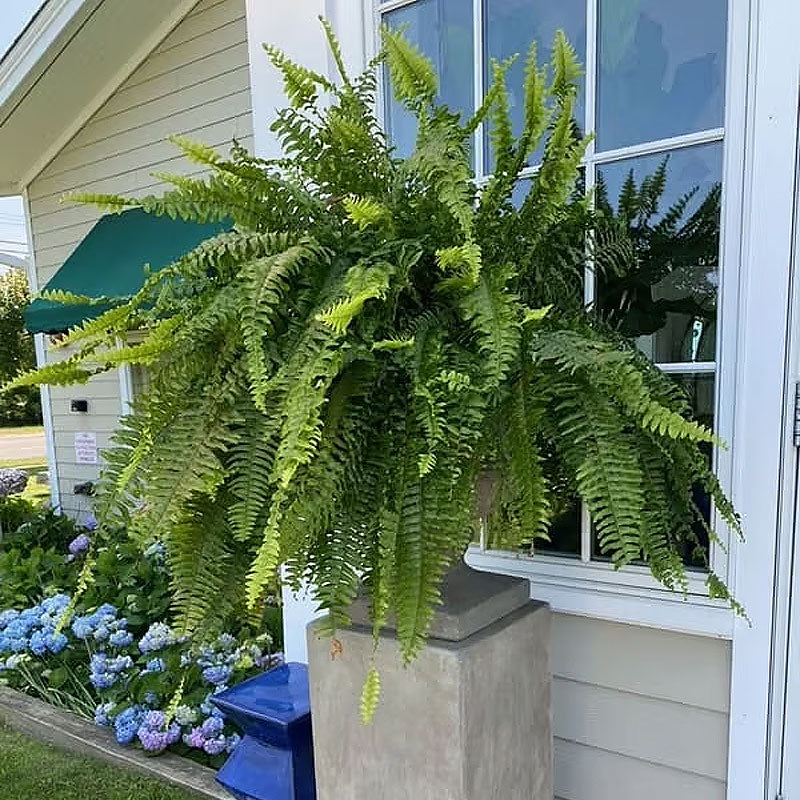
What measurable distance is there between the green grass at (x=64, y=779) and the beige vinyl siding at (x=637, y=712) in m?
1.29

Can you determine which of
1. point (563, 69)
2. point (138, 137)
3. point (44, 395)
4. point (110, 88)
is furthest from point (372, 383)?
point (44, 395)

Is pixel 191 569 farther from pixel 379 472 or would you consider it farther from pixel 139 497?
pixel 379 472

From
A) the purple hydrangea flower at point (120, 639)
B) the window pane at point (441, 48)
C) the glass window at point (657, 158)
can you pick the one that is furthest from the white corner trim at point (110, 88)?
the purple hydrangea flower at point (120, 639)

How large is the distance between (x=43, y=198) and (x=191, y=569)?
15.0 feet

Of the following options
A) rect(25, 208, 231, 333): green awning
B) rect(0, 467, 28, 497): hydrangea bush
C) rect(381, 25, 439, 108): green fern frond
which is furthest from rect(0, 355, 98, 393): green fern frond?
rect(0, 467, 28, 497): hydrangea bush

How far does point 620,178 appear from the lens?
1.75 metres

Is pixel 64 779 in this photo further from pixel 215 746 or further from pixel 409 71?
pixel 409 71

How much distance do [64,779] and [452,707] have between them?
74.3 inches

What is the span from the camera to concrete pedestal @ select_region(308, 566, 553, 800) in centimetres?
134

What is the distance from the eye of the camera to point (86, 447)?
15.9 feet

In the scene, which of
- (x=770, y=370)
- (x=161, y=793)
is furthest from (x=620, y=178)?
(x=161, y=793)

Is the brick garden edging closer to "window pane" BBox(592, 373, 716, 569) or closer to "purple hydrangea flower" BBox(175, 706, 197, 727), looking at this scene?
"purple hydrangea flower" BBox(175, 706, 197, 727)

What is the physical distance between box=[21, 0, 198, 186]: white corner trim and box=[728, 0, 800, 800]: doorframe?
3.21m

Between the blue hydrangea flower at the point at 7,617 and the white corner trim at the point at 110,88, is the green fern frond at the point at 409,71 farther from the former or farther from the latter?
the blue hydrangea flower at the point at 7,617
